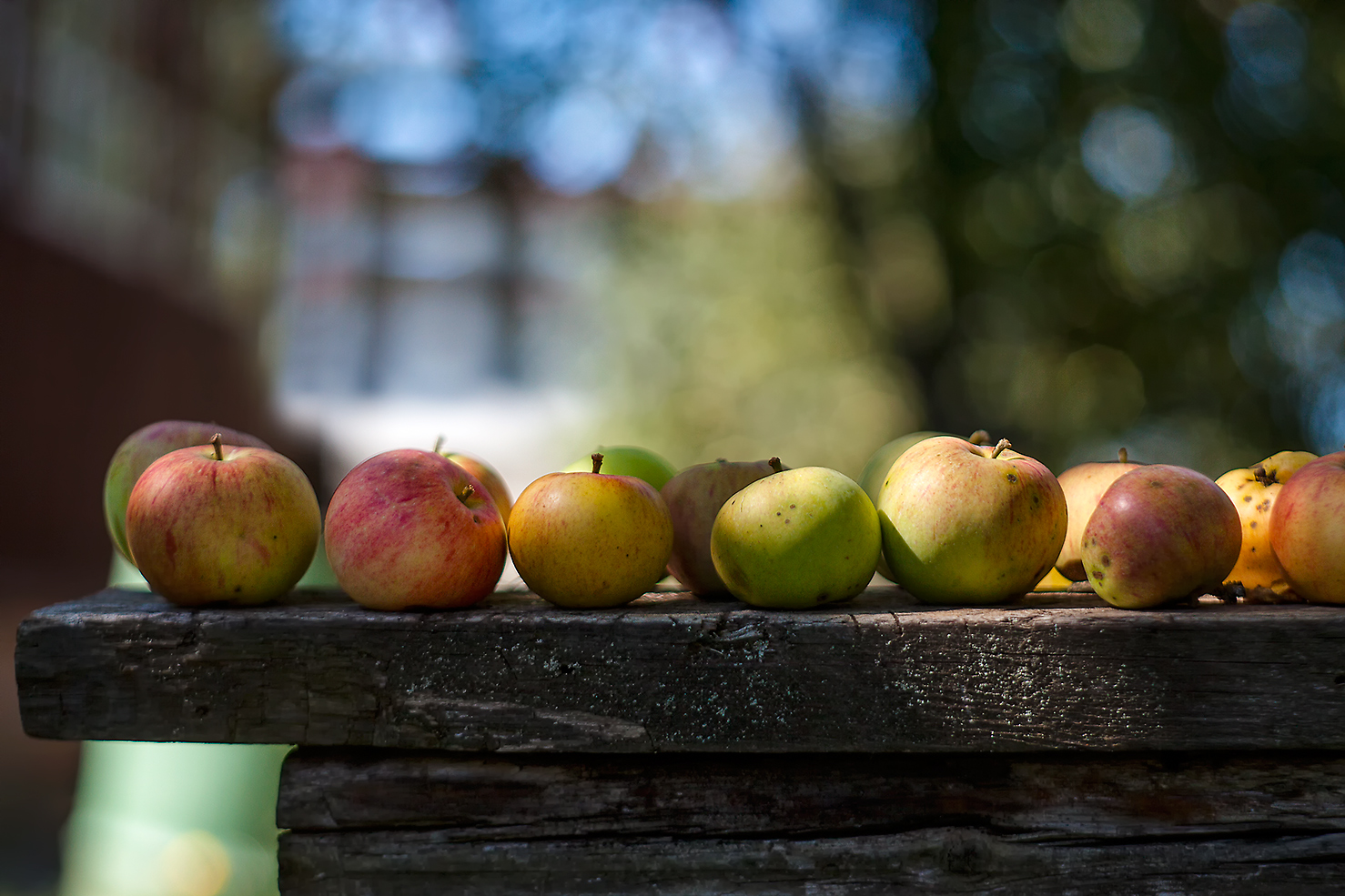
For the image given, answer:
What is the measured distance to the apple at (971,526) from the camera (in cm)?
123

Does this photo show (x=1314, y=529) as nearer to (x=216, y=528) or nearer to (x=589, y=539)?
(x=589, y=539)

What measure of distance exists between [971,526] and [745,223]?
19.7ft

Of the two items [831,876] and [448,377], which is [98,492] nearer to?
[831,876]

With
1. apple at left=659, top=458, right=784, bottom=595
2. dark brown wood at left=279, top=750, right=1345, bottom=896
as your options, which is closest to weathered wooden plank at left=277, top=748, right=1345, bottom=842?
dark brown wood at left=279, top=750, right=1345, bottom=896

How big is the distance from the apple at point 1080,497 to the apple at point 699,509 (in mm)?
475

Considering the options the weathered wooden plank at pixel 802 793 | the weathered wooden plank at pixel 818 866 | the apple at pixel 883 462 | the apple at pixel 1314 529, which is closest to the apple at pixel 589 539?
the weathered wooden plank at pixel 802 793

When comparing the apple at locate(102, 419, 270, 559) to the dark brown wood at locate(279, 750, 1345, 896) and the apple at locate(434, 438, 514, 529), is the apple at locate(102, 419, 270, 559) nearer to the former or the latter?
the apple at locate(434, 438, 514, 529)

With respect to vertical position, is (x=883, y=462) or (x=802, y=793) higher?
(x=883, y=462)

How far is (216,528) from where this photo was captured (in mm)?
1242

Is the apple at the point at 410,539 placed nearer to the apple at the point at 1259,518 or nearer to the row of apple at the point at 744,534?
the row of apple at the point at 744,534

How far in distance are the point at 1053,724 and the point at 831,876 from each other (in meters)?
0.34

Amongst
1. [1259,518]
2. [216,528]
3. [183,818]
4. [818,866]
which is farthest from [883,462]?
[183,818]

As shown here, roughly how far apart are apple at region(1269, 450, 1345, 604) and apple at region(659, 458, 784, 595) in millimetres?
699

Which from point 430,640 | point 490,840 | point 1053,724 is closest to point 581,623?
point 430,640
